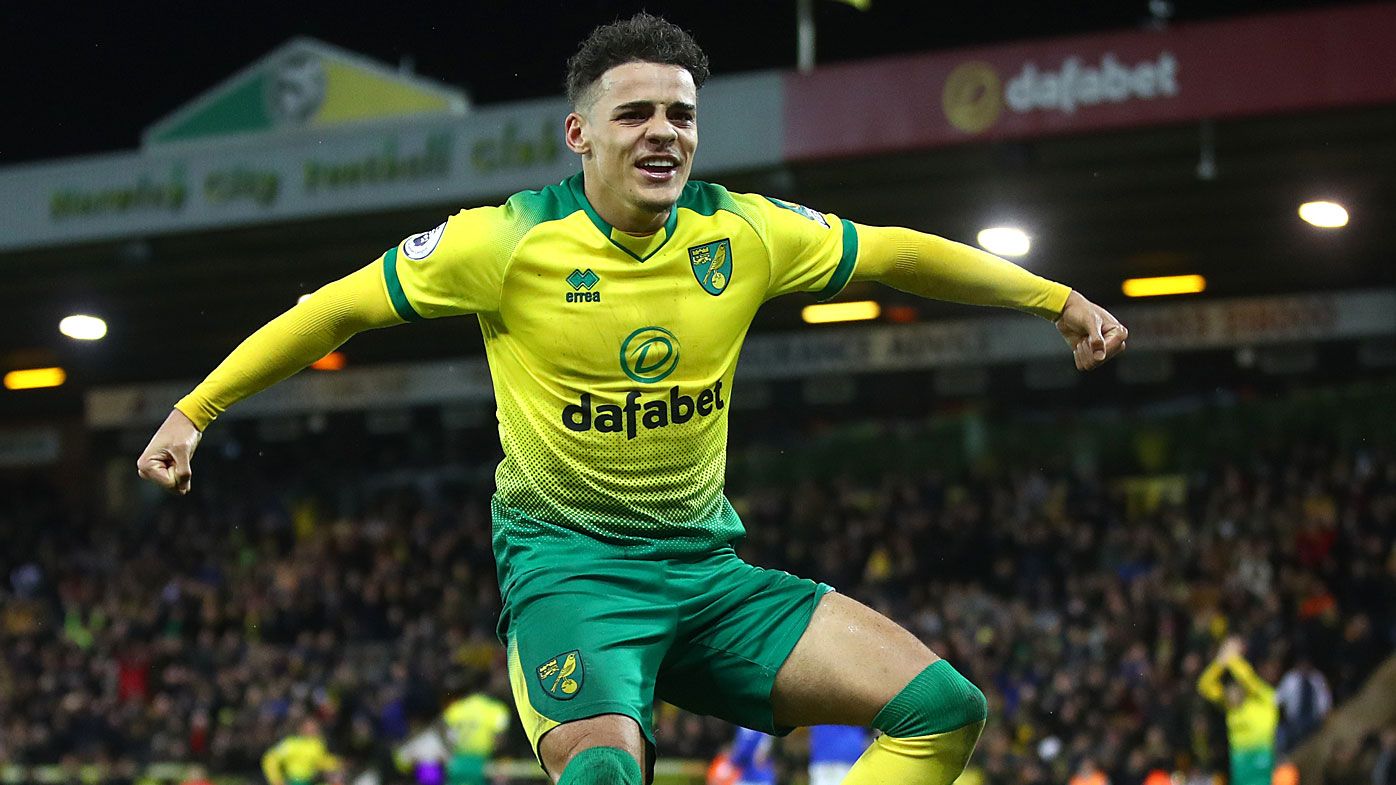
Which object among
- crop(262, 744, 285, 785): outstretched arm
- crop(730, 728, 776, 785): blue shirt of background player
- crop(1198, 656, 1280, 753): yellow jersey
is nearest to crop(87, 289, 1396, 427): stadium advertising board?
crop(1198, 656, 1280, 753): yellow jersey

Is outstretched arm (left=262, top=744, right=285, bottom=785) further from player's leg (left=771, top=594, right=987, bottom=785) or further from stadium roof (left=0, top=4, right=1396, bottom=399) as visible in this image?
player's leg (left=771, top=594, right=987, bottom=785)

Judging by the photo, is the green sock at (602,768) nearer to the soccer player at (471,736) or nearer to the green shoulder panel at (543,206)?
the green shoulder panel at (543,206)

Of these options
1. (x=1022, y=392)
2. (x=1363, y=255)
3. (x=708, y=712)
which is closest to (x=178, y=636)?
(x=1022, y=392)

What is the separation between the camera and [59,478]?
29.1m

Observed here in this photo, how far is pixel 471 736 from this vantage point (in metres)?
16.6

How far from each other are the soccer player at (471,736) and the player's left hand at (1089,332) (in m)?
12.6

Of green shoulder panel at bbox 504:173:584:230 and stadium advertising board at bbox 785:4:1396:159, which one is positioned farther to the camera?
stadium advertising board at bbox 785:4:1396:159

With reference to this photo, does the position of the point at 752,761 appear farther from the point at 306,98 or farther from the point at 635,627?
the point at 635,627

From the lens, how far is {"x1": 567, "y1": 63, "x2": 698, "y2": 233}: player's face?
4367 mm

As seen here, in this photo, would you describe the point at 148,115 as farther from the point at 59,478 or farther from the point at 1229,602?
the point at 1229,602

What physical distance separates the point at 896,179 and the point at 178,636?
12736mm

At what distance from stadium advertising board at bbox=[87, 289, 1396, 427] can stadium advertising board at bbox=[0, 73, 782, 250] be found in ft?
21.0

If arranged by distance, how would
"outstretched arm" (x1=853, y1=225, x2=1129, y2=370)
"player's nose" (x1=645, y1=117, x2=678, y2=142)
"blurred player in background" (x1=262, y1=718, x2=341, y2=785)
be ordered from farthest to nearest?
"blurred player in background" (x1=262, y1=718, x2=341, y2=785) < "outstretched arm" (x1=853, y1=225, x2=1129, y2=370) < "player's nose" (x1=645, y1=117, x2=678, y2=142)

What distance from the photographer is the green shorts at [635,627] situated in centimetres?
424
